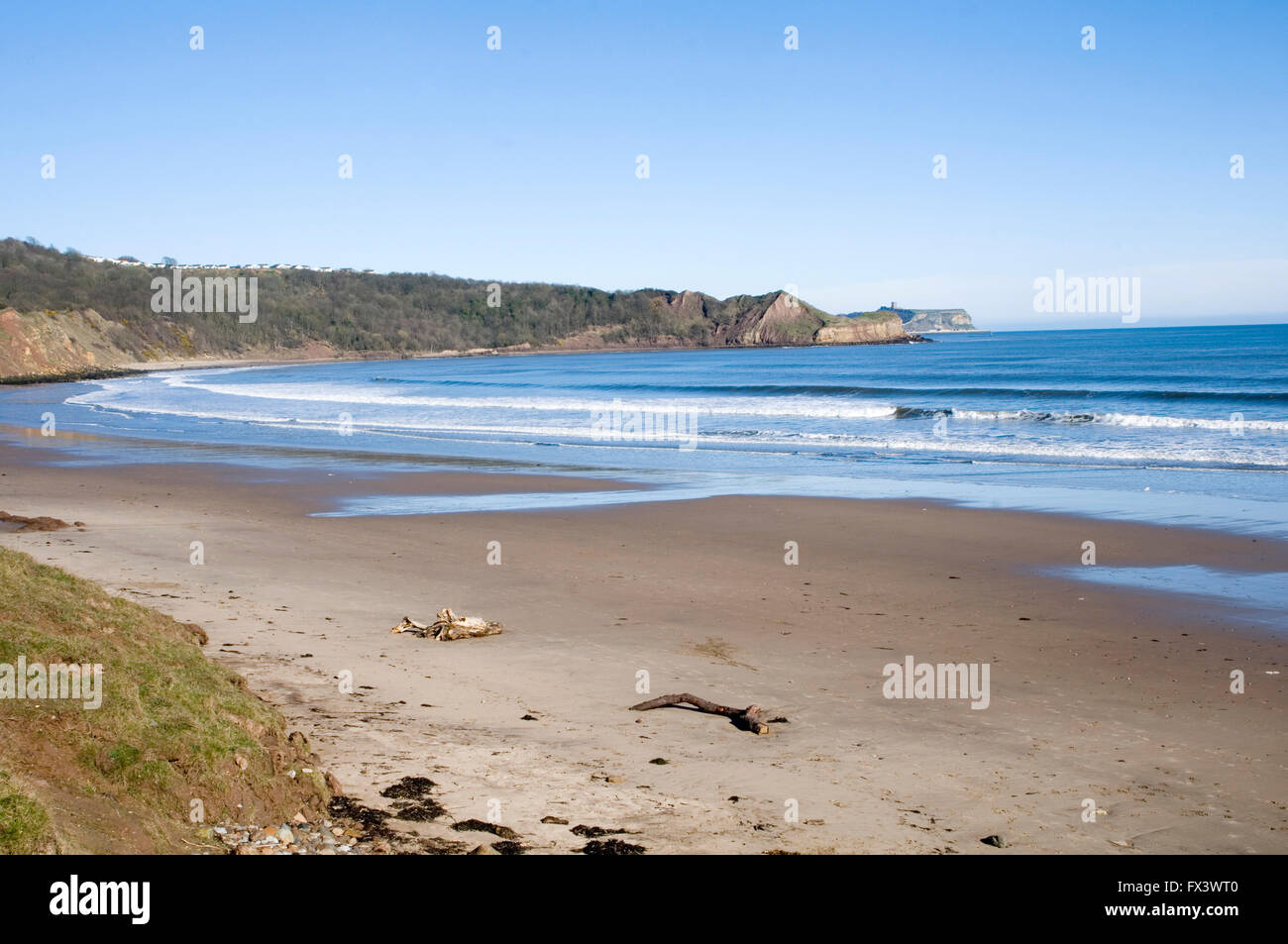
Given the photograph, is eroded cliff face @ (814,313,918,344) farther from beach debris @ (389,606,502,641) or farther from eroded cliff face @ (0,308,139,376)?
beach debris @ (389,606,502,641)

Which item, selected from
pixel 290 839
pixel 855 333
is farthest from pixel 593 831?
pixel 855 333

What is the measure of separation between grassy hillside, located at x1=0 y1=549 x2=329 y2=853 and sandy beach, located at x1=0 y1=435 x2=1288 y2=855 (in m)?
0.56

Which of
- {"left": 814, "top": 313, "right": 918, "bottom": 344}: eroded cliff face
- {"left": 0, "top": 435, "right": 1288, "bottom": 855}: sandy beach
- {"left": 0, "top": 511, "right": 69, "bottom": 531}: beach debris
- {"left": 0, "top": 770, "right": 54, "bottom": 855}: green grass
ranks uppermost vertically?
{"left": 814, "top": 313, "right": 918, "bottom": 344}: eroded cliff face

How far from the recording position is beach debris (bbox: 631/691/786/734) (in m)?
6.79

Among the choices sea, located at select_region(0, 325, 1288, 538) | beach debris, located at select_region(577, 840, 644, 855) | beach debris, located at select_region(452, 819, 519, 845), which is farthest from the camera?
sea, located at select_region(0, 325, 1288, 538)

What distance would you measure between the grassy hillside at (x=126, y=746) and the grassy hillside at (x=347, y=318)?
9248 centimetres

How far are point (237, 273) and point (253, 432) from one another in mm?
174275

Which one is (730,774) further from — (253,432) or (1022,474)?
(253,432)

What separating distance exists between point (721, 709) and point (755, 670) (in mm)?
1357

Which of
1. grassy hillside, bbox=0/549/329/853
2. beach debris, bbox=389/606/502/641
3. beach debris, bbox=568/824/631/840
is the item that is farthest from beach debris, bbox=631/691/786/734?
grassy hillside, bbox=0/549/329/853

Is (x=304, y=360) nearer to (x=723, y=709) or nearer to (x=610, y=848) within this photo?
(x=723, y=709)

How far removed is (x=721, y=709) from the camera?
Answer: 23.2ft
